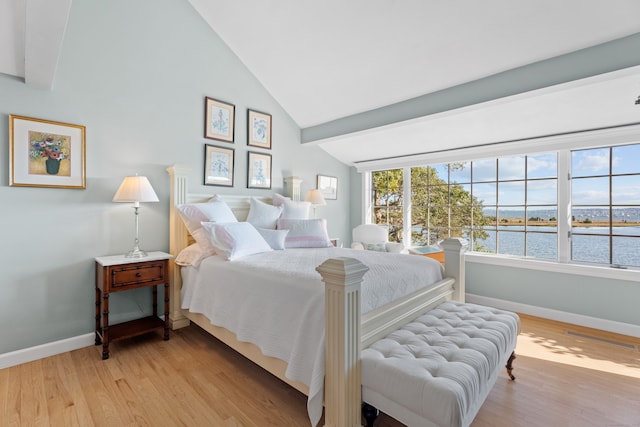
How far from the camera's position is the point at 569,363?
2215 millimetres

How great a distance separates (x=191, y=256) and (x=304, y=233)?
1.11m

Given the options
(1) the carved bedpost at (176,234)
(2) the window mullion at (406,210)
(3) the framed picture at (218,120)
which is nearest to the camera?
(1) the carved bedpost at (176,234)

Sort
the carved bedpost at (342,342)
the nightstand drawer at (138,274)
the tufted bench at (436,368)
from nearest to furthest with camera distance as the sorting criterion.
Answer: the tufted bench at (436,368)
the carved bedpost at (342,342)
the nightstand drawer at (138,274)

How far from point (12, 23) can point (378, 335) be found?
2.78m

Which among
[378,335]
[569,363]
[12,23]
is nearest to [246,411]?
[378,335]

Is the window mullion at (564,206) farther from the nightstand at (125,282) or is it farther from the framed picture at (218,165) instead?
the nightstand at (125,282)

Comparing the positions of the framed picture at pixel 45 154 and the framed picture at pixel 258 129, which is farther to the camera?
the framed picture at pixel 258 129

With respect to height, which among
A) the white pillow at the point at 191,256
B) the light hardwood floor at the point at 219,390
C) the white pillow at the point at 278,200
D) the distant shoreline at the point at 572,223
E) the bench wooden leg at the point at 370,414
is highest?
the white pillow at the point at 278,200

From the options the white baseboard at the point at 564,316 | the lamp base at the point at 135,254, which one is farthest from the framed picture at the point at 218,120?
the white baseboard at the point at 564,316

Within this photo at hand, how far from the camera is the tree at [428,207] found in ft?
12.7

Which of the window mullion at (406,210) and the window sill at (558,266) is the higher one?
the window mullion at (406,210)

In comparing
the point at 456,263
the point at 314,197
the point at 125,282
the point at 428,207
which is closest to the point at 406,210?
the point at 428,207

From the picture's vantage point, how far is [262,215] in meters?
3.28

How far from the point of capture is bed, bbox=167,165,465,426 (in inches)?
53.0
